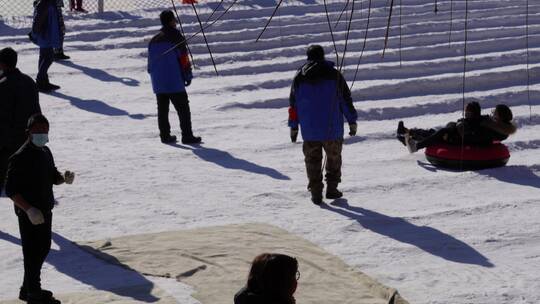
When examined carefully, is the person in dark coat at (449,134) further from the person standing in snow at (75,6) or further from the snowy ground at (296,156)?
the person standing in snow at (75,6)

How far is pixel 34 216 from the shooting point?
23.4 ft

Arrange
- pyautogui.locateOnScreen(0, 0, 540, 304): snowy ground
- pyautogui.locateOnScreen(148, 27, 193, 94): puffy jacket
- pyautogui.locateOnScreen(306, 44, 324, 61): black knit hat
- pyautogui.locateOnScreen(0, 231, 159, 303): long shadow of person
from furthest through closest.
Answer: pyautogui.locateOnScreen(148, 27, 193, 94): puffy jacket → pyautogui.locateOnScreen(306, 44, 324, 61): black knit hat → pyautogui.locateOnScreen(0, 0, 540, 304): snowy ground → pyautogui.locateOnScreen(0, 231, 159, 303): long shadow of person

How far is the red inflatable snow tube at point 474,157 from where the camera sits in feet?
36.2

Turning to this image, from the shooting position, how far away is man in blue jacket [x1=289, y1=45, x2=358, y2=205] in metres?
9.66

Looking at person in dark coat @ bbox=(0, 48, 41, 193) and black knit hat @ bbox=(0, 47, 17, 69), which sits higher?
black knit hat @ bbox=(0, 47, 17, 69)

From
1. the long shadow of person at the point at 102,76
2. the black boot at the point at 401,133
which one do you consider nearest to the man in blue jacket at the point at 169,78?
the black boot at the point at 401,133

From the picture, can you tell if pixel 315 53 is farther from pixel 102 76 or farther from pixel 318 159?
pixel 102 76

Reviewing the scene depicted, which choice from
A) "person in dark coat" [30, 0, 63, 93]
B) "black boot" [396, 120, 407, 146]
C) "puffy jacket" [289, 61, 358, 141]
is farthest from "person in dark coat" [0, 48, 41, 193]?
"person in dark coat" [30, 0, 63, 93]

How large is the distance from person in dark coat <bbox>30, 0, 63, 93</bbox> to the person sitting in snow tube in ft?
15.8

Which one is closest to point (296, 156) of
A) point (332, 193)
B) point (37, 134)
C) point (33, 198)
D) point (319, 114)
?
point (332, 193)

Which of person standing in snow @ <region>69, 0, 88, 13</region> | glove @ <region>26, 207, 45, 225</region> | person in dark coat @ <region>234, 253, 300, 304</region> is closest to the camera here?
person in dark coat @ <region>234, 253, 300, 304</region>

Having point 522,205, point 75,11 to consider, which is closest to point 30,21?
point 75,11

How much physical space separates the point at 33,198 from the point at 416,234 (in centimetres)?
318

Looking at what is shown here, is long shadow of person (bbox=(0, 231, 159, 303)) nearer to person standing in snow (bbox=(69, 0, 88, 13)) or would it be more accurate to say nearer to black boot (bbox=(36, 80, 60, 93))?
black boot (bbox=(36, 80, 60, 93))
